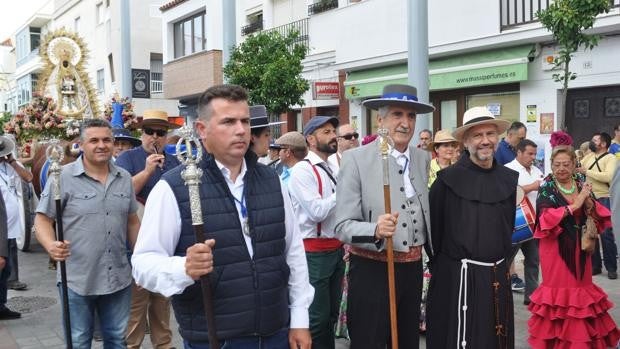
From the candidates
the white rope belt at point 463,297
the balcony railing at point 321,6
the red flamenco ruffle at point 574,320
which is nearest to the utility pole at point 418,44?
the red flamenco ruffle at point 574,320

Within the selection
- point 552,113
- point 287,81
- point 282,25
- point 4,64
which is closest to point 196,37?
point 282,25

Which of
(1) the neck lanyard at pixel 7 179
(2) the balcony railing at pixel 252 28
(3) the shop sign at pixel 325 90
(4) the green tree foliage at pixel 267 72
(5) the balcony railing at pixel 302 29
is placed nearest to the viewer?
(1) the neck lanyard at pixel 7 179

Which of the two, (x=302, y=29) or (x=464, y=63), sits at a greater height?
(x=302, y=29)

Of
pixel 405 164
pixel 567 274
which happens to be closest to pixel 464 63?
pixel 567 274

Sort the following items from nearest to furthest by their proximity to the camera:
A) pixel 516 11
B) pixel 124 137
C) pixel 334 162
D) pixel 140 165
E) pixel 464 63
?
1. pixel 140 165
2. pixel 334 162
3. pixel 124 137
4. pixel 516 11
5. pixel 464 63

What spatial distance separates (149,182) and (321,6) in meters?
14.4

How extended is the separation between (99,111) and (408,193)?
846 cm

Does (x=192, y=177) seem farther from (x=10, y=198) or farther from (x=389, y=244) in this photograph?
(x=10, y=198)

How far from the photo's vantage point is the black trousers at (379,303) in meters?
3.99

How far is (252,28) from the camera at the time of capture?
72.6 feet

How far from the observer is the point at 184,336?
112 inches

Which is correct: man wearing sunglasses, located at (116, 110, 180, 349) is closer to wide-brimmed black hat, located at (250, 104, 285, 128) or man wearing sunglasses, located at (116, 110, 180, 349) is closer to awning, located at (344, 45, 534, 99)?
wide-brimmed black hat, located at (250, 104, 285, 128)

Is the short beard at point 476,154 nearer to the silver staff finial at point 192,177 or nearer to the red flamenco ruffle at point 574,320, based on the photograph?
the red flamenco ruffle at point 574,320

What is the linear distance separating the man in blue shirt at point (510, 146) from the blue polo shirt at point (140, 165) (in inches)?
175
